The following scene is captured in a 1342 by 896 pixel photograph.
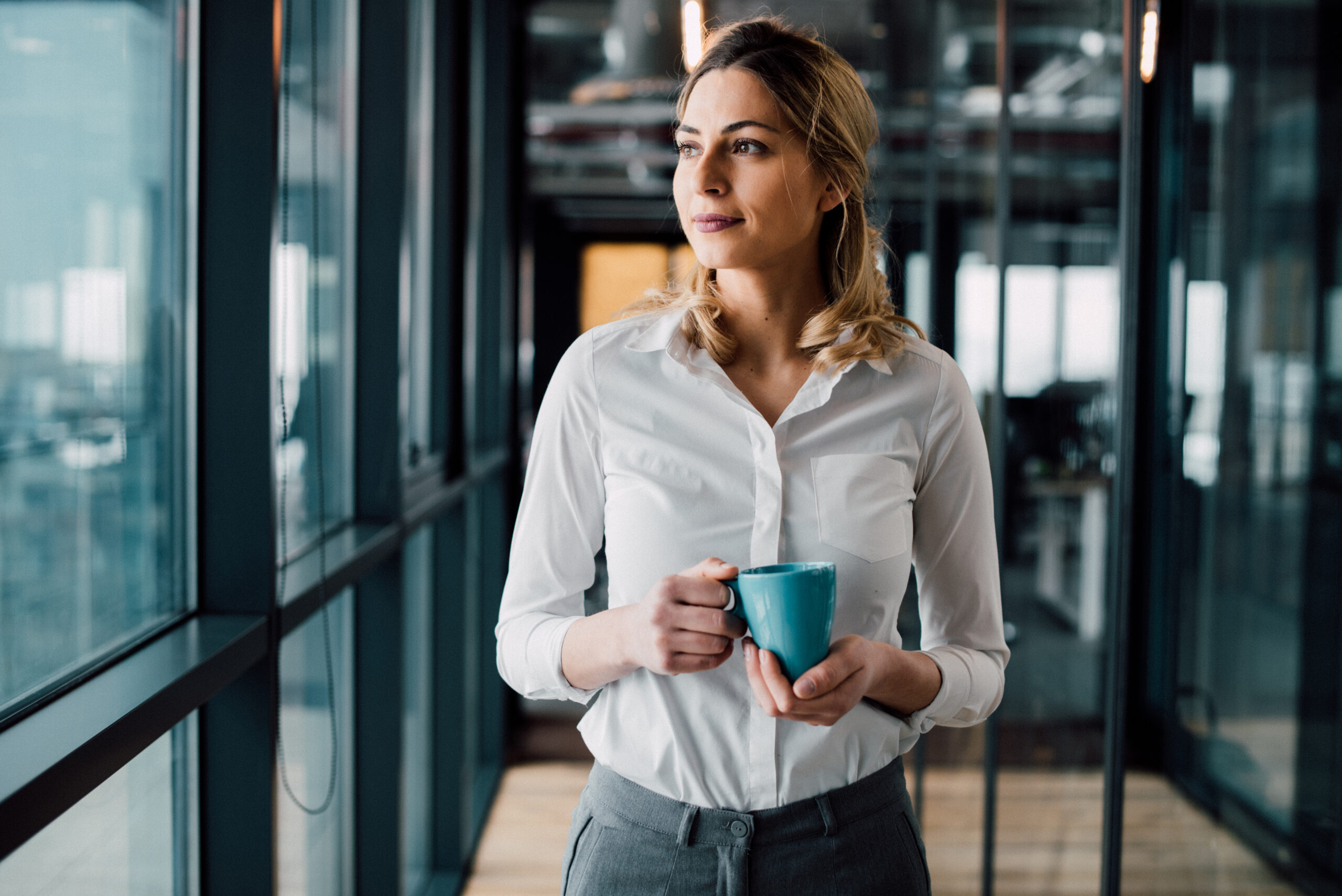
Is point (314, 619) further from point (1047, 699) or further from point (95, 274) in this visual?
point (1047, 699)

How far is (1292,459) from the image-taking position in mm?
1902

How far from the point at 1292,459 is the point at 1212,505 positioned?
0.89ft

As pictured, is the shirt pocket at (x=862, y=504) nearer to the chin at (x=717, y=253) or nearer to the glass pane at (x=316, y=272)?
the chin at (x=717, y=253)

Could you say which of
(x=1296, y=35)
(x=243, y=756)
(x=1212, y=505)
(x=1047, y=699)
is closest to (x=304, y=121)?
(x=243, y=756)

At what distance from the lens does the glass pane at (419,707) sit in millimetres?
3133

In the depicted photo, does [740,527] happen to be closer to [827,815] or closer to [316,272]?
[827,815]

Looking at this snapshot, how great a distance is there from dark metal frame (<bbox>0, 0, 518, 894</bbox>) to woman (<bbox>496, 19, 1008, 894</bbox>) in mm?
448

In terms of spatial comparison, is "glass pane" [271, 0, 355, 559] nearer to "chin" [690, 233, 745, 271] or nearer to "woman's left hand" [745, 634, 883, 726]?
"chin" [690, 233, 745, 271]

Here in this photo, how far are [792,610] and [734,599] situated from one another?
7cm

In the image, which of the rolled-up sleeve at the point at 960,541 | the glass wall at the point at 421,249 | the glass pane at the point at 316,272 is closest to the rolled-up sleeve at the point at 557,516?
the rolled-up sleeve at the point at 960,541

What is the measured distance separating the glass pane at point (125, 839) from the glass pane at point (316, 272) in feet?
1.43

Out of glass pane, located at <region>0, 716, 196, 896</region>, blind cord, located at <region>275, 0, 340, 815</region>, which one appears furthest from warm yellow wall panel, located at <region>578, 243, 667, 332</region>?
glass pane, located at <region>0, 716, 196, 896</region>

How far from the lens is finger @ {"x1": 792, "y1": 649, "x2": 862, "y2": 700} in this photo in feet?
3.08

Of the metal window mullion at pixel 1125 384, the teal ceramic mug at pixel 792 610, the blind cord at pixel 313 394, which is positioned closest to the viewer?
the teal ceramic mug at pixel 792 610
